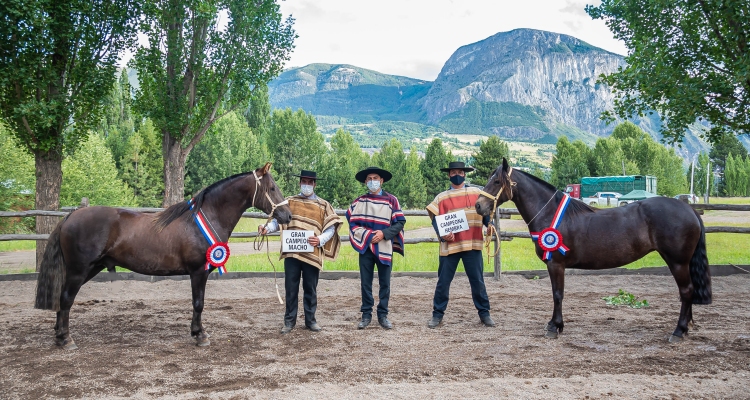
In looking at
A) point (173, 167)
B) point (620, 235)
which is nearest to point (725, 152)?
point (173, 167)

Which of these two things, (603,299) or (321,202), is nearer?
(321,202)

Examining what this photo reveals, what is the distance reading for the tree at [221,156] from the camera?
108ft

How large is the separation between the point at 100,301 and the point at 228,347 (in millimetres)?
3681

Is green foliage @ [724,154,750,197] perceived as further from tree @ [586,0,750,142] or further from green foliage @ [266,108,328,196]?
tree @ [586,0,750,142]

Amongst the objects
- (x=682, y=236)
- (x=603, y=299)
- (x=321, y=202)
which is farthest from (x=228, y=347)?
(x=603, y=299)

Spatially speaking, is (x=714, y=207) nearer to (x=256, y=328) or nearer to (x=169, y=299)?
(x=256, y=328)

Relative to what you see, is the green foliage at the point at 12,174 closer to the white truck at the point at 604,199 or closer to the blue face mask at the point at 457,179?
the blue face mask at the point at 457,179

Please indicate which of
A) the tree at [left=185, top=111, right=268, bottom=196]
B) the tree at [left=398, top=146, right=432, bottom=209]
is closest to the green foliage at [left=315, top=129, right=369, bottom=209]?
the tree at [left=398, top=146, right=432, bottom=209]

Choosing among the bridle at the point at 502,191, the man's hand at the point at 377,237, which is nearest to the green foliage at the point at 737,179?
the bridle at the point at 502,191

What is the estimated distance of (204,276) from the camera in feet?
17.8

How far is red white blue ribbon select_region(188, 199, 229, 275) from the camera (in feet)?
17.6

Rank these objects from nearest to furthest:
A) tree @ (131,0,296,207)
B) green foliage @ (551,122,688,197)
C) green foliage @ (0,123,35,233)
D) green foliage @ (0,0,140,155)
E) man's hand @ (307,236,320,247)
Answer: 1. man's hand @ (307,236,320,247)
2. green foliage @ (0,0,140,155)
3. tree @ (131,0,296,207)
4. green foliage @ (0,123,35,233)
5. green foliage @ (551,122,688,197)

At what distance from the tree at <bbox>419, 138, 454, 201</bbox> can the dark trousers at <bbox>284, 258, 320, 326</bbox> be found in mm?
36594

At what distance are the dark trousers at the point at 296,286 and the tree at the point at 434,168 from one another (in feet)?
120
